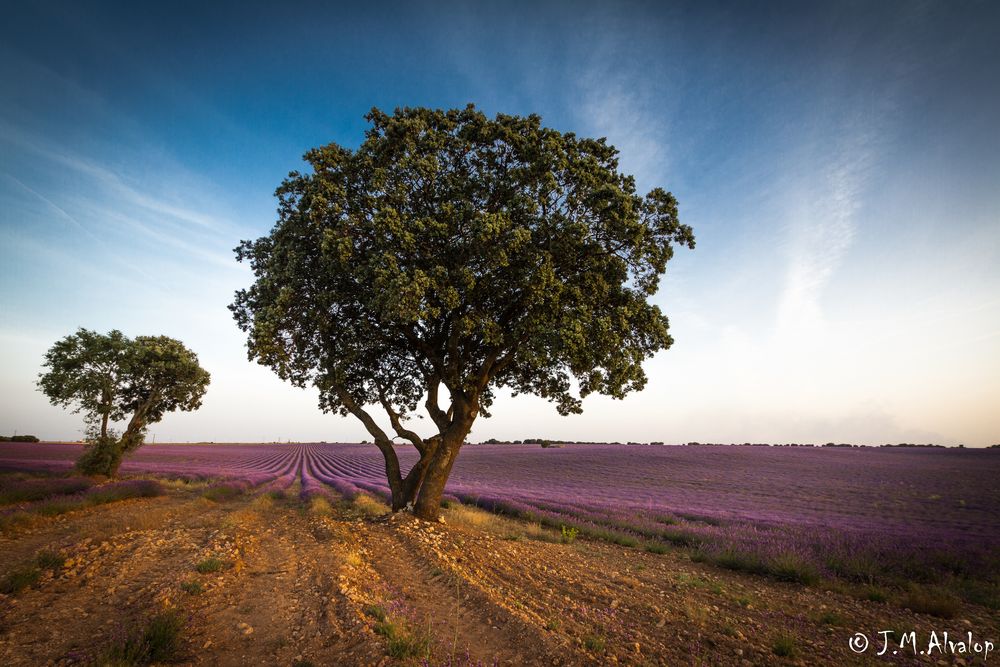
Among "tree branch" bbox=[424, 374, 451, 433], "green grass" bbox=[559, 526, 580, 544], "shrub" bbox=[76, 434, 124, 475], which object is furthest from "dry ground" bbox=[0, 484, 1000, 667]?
"shrub" bbox=[76, 434, 124, 475]

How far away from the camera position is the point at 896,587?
8297 millimetres

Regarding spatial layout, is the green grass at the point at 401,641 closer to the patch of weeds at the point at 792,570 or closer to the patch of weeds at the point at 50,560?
the patch of weeds at the point at 50,560

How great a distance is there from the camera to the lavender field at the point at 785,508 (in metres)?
9.09

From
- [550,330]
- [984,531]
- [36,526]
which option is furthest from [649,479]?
[36,526]

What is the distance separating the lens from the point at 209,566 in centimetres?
682

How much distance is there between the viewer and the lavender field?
9086mm

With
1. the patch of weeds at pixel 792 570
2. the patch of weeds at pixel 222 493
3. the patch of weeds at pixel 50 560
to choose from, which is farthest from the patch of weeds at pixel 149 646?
the patch of weeds at pixel 222 493

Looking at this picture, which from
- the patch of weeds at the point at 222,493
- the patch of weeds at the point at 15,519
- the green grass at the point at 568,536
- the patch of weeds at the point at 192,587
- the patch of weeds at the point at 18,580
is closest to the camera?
the patch of weeds at the point at 18,580

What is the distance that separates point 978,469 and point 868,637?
102 ft

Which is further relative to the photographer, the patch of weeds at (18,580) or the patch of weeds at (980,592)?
the patch of weeds at (980,592)

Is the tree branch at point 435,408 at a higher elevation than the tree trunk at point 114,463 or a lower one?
higher

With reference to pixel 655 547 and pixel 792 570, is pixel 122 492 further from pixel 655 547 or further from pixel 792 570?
pixel 792 570

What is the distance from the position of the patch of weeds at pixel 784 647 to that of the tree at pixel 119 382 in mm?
28621

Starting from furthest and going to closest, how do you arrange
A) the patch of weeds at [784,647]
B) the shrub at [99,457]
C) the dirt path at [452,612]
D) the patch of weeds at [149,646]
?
the shrub at [99,457] < the patch of weeds at [784,647] < the dirt path at [452,612] < the patch of weeds at [149,646]
